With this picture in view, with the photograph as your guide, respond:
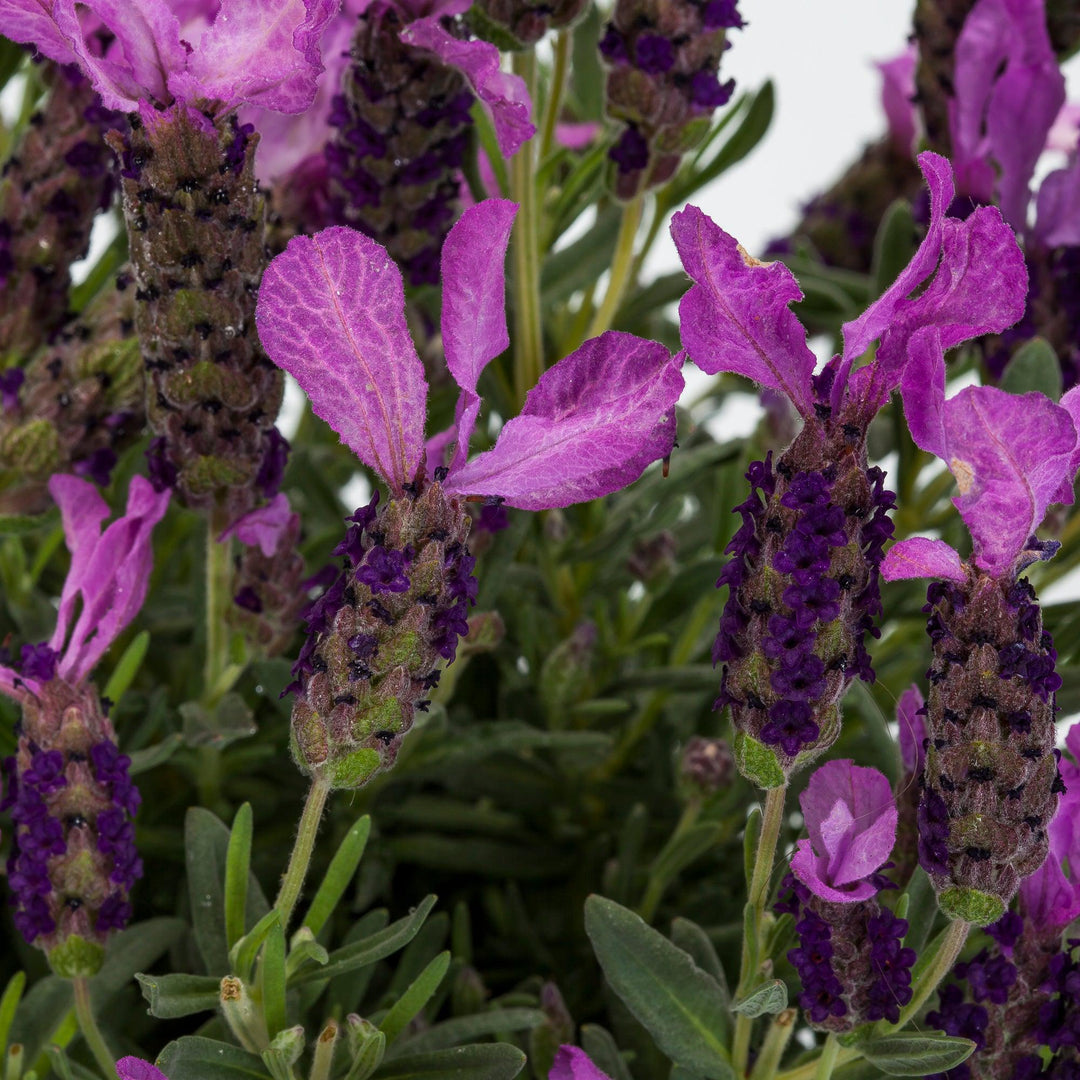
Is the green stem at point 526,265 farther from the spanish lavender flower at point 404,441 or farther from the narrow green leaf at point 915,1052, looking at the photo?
the narrow green leaf at point 915,1052

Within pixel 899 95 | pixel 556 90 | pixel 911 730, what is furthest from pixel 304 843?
pixel 899 95

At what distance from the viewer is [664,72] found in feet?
2.80

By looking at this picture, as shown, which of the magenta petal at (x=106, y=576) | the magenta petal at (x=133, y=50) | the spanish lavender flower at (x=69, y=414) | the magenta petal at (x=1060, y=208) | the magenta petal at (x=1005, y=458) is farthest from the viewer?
the magenta petal at (x=1060, y=208)

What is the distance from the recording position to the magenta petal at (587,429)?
62cm

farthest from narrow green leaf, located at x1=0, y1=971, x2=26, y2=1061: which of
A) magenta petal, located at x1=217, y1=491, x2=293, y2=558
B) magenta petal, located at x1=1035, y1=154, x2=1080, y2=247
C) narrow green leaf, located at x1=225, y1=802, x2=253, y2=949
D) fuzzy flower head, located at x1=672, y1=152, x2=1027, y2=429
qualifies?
magenta petal, located at x1=1035, y1=154, x2=1080, y2=247

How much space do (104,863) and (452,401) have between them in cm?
41

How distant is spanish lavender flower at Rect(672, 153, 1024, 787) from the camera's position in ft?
1.94

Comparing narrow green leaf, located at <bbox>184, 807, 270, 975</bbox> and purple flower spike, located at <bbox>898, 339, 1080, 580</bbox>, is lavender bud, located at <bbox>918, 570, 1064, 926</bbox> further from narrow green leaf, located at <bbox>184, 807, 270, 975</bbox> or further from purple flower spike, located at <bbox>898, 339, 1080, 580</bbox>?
narrow green leaf, located at <bbox>184, 807, 270, 975</bbox>

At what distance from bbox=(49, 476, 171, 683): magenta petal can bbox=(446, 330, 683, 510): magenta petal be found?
0.21 m

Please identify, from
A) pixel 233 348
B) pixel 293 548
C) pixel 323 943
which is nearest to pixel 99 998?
pixel 323 943

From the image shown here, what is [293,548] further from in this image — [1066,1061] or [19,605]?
[1066,1061]

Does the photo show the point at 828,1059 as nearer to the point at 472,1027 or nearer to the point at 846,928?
the point at 846,928

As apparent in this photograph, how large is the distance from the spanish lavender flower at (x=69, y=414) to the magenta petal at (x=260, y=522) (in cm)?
12

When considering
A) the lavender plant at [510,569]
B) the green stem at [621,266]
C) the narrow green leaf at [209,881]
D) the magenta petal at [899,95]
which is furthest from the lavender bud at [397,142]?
the magenta petal at [899,95]
